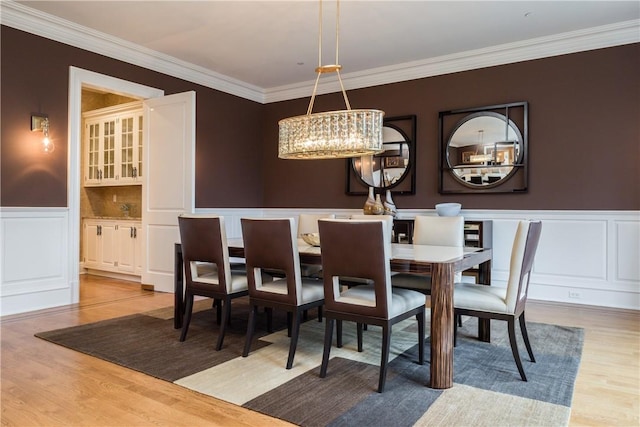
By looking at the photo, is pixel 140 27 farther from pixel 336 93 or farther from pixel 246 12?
pixel 336 93

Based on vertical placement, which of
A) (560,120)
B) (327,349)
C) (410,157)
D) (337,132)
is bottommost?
(327,349)

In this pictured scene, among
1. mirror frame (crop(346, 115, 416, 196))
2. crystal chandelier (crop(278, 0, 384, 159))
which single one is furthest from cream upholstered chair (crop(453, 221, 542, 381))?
mirror frame (crop(346, 115, 416, 196))

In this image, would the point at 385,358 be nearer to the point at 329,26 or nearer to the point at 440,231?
the point at 440,231

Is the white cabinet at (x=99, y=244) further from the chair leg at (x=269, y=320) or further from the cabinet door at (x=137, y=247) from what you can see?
the chair leg at (x=269, y=320)

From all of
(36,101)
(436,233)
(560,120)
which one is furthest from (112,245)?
(560,120)

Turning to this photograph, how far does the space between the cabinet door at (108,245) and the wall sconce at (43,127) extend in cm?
210

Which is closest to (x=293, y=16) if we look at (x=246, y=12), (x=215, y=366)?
(x=246, y=12)

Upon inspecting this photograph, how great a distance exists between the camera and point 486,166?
5.01 metres

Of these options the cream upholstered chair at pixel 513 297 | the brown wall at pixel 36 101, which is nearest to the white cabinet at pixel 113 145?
the brown wall at pixel 36 101

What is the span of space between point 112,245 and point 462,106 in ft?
16.6

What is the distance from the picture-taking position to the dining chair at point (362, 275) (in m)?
2.36

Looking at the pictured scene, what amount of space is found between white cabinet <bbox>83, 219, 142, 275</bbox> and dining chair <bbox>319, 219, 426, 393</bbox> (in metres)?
4.14

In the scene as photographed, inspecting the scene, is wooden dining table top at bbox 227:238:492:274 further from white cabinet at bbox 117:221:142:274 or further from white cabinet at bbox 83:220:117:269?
white cabinet at bbox 83:220:117:269

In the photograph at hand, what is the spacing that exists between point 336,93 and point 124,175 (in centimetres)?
320
